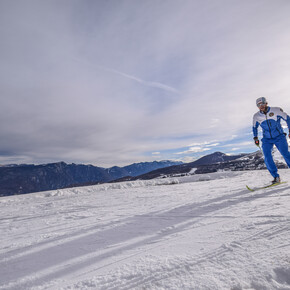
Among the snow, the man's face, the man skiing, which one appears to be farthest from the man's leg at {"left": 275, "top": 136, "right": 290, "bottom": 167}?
the snow

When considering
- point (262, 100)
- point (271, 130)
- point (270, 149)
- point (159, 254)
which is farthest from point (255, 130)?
point (159, 254)

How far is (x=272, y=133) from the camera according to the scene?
6695 millimetres

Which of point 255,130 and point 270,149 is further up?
point 255,130

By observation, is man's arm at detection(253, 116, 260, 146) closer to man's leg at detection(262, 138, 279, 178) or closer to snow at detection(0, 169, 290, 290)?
man's leg at detection(262, 138, 279, 178)

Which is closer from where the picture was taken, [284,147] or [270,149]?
[284,147]

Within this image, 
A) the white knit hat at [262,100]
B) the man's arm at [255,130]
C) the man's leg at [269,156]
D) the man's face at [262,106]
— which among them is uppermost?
the white knit hat at [262,100]

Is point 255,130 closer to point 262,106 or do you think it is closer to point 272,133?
point 272,133

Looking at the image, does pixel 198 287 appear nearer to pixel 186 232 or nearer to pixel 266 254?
pixel 266 254

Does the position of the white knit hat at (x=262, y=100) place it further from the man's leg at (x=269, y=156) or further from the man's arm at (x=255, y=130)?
the man's leg at (x=269, y=156)

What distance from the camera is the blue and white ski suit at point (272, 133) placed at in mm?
6520

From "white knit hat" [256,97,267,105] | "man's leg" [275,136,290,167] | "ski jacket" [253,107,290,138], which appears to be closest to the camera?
"man's leg" [275,136,290,167]

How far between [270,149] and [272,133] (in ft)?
2.04

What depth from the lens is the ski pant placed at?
252 inches

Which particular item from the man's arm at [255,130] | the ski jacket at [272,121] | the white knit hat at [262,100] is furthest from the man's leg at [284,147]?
the white knit hat at [262,100]
